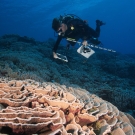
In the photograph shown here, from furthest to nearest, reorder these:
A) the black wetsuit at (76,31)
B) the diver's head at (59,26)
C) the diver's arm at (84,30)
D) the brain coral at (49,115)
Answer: the diver's arm at (84,30), the black wetsuit at (76,31), the diver's head at (59,26), the brain coral at (49,115)

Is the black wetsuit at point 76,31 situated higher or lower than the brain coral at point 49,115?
higher

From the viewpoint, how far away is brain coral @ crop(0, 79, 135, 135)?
5.84 ft

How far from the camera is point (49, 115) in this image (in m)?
2.09

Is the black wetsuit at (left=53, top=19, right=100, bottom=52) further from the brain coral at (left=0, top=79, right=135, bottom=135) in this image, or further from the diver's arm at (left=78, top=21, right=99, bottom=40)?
the brain coral at (left=0, top=79, right=135, bottom=135)

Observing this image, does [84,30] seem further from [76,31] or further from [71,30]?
[71,30]

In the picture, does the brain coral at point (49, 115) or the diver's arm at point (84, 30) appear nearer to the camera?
the brain coral at point (49, 115)

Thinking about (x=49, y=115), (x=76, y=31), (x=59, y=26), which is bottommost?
(x=49, y=115)

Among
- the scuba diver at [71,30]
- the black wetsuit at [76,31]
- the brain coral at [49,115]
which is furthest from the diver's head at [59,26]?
the brain coral at [49,115]

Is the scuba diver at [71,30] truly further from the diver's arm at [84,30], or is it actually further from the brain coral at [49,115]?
the brain coral at [49,115]

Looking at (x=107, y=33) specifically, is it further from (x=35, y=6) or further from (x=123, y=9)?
(x=35, y=6)

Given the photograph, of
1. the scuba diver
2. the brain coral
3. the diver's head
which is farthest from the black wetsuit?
the brain coral

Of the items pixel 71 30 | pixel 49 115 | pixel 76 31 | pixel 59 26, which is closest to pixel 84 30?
pixel 76 31

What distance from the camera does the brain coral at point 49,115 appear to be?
70.0 inches

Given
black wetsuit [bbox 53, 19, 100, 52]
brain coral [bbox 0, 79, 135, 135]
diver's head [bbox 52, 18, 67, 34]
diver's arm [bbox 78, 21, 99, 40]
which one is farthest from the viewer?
diver's arm [bbox 78, 21, 99, 40]
